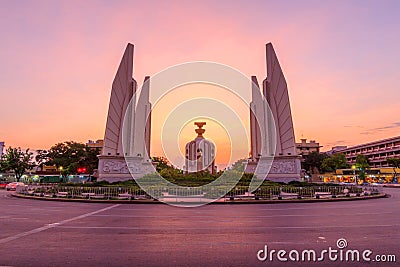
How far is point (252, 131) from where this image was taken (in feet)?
138

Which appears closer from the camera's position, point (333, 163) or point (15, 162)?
point (15, 162)

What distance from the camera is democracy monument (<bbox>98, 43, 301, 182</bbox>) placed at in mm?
31141

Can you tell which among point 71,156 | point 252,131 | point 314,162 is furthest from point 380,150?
point 71,156

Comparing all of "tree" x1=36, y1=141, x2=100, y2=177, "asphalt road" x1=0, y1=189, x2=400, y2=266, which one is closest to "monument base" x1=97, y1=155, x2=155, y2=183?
"asphalt road" x1=0, y1=189, x2=400, y2=266

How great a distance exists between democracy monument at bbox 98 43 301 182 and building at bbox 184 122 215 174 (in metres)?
8.04

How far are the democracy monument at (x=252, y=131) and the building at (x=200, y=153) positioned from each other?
26.4 feet

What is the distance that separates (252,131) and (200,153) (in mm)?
8895

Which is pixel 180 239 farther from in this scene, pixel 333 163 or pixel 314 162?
pixel 314 162

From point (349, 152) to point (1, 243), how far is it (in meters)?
101

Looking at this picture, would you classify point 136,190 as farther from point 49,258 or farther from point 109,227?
point 49,258

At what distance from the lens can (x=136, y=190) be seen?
2019 cm

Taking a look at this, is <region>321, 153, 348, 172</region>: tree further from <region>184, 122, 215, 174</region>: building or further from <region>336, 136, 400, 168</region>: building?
<region>184, 122, 215, 174</region>: building

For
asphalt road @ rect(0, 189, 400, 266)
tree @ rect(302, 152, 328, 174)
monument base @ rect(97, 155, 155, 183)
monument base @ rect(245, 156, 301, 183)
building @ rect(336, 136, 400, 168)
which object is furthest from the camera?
tree @ rect(302, 152, 328, 174)

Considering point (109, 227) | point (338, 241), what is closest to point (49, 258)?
point (109, 227)
